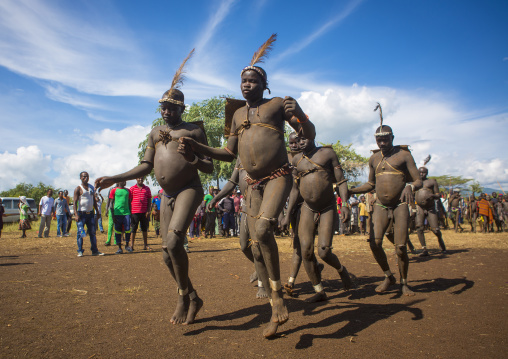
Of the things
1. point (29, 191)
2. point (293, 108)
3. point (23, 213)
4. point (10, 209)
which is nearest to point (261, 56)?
point (293, 108)

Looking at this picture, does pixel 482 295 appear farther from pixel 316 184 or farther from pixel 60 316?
pixel 60 316

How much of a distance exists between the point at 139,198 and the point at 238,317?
24.8ft

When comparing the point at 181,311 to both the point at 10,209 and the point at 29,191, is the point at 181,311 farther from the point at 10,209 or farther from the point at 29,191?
the point at 29,191

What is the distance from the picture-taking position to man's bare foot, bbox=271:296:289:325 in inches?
134

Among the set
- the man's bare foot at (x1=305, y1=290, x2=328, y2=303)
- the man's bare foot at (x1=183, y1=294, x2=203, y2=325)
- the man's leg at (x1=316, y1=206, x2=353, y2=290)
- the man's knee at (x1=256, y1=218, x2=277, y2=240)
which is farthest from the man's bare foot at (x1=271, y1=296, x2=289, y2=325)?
the man's leg at (x1=316, y1=206, x2=353, y2=290)

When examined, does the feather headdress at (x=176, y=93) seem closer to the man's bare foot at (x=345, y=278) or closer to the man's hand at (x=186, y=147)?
the man's hand at (x=186, y=147)

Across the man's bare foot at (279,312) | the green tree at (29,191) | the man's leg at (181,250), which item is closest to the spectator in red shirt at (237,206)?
the man's leg at (181,250)

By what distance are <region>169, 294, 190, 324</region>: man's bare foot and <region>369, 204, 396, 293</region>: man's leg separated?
9.83 ft

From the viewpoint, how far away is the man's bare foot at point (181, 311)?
4039 millimetres

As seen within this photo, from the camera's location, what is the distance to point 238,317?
427 cm

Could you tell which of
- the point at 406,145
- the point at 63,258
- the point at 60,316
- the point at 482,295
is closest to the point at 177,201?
the point at 60,316

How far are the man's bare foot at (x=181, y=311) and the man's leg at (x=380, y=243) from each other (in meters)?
3.00

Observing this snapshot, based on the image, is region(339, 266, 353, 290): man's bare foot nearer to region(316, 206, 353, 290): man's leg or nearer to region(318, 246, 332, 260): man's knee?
region(316, 206, 353, 290): man's leg

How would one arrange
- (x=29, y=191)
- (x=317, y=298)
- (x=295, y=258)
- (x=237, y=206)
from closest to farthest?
(x=317, y=298), (x=295, y=258), (x=237, y=206), (x=29, y=191)
